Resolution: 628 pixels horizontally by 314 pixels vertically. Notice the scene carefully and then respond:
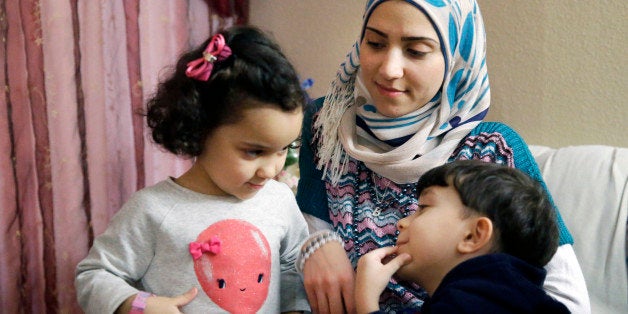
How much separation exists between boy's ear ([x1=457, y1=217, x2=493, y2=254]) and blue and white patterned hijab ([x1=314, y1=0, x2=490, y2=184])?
26 cm

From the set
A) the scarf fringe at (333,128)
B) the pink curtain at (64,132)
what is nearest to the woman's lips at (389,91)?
the scarf fringe at (333,128)

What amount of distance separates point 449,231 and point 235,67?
54 centimetres

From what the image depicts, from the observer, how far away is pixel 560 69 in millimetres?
1764

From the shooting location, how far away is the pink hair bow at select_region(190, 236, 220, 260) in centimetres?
100

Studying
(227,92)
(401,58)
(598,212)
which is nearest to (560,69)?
(598,212)

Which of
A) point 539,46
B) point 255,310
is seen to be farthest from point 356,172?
point 539,46

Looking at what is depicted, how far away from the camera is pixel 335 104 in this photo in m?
1.38

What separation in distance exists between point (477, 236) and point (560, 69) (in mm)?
1060

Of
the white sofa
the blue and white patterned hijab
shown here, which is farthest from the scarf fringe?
the white sofa

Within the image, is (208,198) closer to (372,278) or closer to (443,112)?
(372,278)

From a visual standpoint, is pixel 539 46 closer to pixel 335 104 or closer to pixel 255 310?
pixel 335 104

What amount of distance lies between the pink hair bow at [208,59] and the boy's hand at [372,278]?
504mm

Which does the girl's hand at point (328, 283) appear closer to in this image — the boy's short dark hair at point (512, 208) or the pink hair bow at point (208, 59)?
the boy's short dark hair at point (512, 208)

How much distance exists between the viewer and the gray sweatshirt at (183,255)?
100 centimetres
